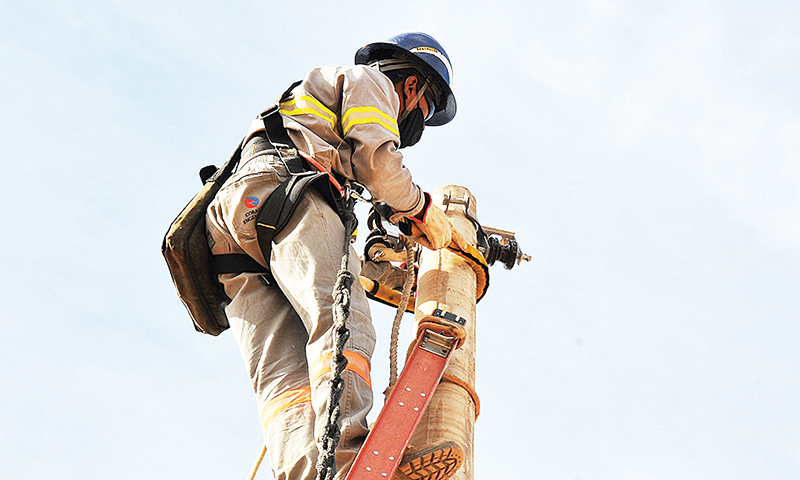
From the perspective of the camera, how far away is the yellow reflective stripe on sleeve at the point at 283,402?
10.8 feet

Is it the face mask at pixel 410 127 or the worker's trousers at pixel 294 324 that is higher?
the face mask at pixel 410 127

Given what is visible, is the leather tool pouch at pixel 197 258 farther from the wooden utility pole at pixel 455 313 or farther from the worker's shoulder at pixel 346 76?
the wooden utility pole at pixel 455 313

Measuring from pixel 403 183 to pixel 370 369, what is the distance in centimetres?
96

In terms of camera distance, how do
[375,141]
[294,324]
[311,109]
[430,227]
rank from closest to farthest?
[294,324] → [375,141] → [311,109] → [430,227]

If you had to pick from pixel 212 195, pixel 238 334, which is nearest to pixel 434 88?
pixel 212 195

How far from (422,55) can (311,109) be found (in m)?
1.04

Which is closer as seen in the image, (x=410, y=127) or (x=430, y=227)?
(x=430, y=227)

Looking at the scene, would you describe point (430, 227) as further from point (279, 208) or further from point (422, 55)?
point (422, 55)

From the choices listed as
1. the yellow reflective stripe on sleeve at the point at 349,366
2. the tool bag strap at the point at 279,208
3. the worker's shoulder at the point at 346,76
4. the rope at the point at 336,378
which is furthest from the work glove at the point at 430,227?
the yellow reflective stripe on sleeve at the point at 349,366

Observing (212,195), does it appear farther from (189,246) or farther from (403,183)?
(403,183)

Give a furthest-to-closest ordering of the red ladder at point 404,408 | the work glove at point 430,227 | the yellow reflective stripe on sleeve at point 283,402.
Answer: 1. the work glove at point 430,227
2. the yellow reflective stripe on sleeve at point 283,402
3. the red ladder at point 404,408

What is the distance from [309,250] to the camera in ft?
11.3

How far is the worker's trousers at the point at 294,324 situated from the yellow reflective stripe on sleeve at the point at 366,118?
348 millimetres

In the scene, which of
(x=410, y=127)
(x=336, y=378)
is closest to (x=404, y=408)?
(x=336, y=378)
